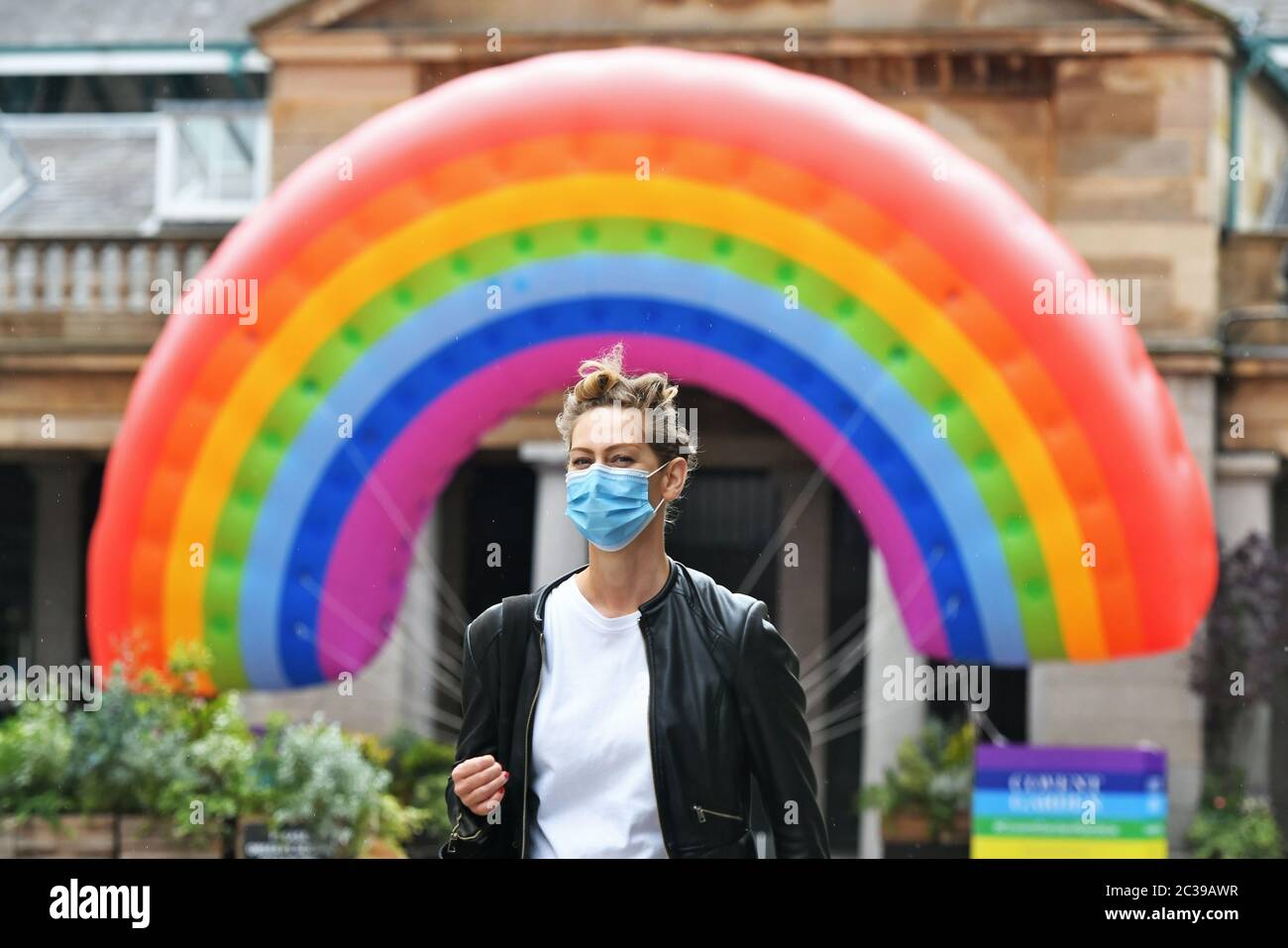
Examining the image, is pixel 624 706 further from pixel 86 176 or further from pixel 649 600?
pixel 86 176

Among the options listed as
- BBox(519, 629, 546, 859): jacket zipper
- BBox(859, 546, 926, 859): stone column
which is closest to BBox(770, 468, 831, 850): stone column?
BBox(859, 546, 926, 859): stone column

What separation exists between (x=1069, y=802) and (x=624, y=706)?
7.60 meters

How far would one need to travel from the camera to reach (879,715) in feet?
50.0

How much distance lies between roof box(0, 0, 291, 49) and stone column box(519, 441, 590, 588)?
655 cm

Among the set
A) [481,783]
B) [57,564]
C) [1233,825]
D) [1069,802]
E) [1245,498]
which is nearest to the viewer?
[481,783]

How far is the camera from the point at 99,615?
1126 cm

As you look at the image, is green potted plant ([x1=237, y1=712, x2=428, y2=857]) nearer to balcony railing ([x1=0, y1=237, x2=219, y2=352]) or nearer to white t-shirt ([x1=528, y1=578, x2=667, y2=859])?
white t-shirt ([x1=528, y1=578, x2=667, y2=859])

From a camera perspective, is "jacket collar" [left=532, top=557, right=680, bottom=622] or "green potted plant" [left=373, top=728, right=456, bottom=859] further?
"green potted plant" [left=373, top=728, right=456, bottom=859]

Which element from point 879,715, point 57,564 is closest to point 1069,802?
point 879,715

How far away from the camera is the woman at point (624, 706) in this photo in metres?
3.97

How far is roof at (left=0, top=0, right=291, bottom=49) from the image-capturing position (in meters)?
19.8

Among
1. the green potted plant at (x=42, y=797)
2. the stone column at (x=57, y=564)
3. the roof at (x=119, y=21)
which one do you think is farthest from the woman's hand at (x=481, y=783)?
the roof at (x=119, y=21)
